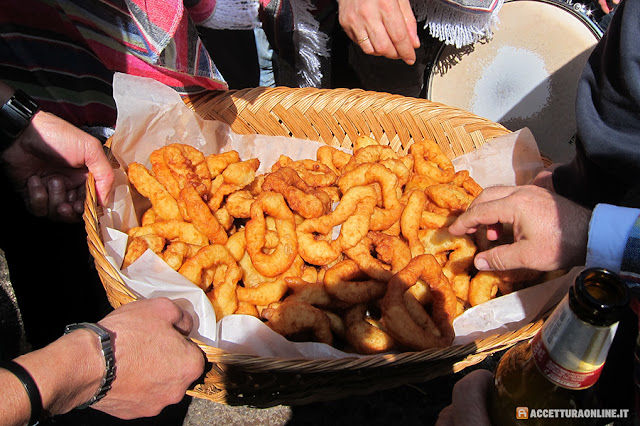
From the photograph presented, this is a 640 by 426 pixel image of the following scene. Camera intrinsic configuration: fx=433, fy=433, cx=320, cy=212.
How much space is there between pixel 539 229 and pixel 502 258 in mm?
140

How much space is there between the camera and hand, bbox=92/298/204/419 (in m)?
1.17

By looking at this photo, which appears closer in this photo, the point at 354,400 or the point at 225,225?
the point at 225,225

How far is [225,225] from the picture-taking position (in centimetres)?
178

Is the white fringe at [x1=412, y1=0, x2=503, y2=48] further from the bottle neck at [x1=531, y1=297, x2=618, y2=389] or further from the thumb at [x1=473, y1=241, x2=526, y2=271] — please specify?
the bottle neck at [x1=531, y1=297, x2=618, y2=389]

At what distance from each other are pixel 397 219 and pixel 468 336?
522mm

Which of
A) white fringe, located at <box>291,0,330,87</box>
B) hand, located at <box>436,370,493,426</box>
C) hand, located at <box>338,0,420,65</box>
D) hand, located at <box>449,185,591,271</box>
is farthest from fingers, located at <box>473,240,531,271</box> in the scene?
white fringe, located at <box>291,0,330,87</box>

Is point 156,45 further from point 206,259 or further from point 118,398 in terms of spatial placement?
point 118,398

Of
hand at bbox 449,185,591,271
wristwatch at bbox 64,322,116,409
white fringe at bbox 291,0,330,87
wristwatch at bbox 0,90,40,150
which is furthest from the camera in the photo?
white fringe at bbox 291,0,330,87

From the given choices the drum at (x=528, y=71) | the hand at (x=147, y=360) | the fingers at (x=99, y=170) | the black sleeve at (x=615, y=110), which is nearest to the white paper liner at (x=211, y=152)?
the fingers at (x=99, y=170)

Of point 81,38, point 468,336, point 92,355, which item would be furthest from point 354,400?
point 81,38

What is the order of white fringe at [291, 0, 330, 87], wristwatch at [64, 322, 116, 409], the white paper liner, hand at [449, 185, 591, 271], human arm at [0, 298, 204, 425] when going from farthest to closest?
white fringe at [291, 0, 330, 87], the white paper liner, hand at [449, 185, 591, 271], wristwatch at [64, 322, 116, 409], human arm at [0, 298, 204, 425]

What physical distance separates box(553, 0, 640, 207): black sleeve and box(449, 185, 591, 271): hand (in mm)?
194

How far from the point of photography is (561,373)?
94cm

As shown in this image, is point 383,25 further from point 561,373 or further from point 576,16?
point 561,373
